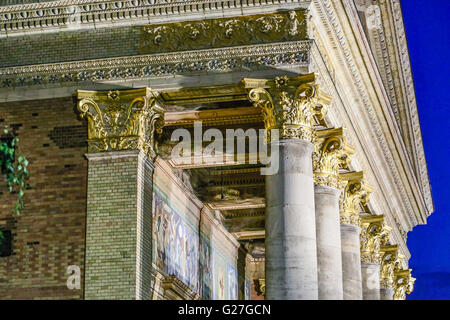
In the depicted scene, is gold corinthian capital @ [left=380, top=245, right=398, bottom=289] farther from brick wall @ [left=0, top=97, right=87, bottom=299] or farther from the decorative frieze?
brick wall @ [left=0, top=97, right=87, bottom=299]

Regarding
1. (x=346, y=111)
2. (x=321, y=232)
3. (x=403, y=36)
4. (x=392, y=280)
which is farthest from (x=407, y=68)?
(x=321, y=232)

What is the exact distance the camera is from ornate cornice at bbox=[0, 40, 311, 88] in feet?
82.1

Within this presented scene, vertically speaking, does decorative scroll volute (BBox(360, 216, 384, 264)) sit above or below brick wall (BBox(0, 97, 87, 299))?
above

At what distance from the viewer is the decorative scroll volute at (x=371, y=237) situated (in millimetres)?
37656

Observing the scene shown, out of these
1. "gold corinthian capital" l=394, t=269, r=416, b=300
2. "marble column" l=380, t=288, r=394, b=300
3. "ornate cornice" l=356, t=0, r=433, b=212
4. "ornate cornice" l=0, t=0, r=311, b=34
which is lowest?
"marble column" l=380, t=288, r=394, b=300

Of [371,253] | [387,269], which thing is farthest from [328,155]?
[387,269]

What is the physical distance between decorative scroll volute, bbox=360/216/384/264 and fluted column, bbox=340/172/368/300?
149 inches

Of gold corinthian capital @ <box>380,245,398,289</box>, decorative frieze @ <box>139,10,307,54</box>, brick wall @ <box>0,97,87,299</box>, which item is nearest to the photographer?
brick wall @ <box>0,97,87,299</box>

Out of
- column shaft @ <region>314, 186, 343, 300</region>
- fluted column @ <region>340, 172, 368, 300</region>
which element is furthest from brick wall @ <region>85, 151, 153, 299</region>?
fluted column @ <region>340, 172, 368, 300</region>

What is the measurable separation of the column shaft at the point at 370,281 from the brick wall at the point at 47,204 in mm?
15426

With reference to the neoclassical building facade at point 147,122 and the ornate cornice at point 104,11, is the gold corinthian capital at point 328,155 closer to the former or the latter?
the neoclassical building facade at point 147,122

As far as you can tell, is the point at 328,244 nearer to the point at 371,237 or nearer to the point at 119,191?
the point at 119,191

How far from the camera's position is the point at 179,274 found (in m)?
31.5

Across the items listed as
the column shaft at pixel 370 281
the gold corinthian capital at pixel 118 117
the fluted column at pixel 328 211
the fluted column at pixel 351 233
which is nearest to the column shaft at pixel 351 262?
the fluted column at pixel 351 233
